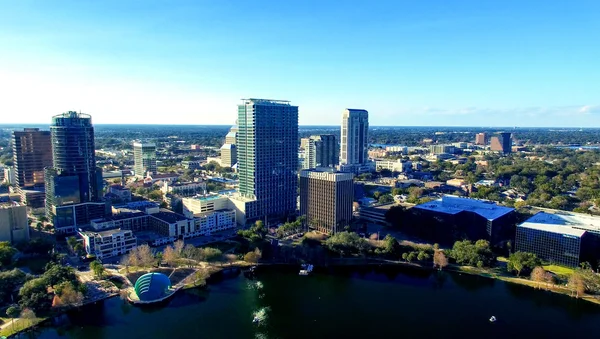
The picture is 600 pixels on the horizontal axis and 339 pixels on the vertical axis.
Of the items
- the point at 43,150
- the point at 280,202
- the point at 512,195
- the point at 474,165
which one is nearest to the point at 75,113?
the point at 43,150

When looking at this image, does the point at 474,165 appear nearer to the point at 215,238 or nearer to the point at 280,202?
the point at 280,202

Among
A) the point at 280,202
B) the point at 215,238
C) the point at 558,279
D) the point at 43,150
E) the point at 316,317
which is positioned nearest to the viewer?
the point at 316,317

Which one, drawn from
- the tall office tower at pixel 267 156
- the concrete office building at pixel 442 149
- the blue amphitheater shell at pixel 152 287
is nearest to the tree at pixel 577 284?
the blue amphitheater shell at pixel 152 287

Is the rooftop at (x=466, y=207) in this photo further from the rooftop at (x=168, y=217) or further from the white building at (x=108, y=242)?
the white building at (x=108, y=242)

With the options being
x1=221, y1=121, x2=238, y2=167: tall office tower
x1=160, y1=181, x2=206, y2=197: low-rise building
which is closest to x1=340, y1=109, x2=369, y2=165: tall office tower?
x1=221, y1=121, x2=238, y2=167: tall office tower

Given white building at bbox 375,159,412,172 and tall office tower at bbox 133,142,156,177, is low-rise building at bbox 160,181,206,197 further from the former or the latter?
white building at bbox 375,159,412,172

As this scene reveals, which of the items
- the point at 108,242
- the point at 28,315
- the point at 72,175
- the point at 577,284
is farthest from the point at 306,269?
the point at 72,175
